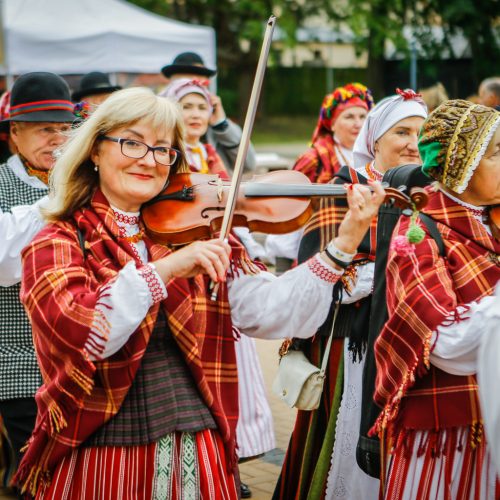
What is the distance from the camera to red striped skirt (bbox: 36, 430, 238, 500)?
2756mm

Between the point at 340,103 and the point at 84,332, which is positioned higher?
the point at 340,103

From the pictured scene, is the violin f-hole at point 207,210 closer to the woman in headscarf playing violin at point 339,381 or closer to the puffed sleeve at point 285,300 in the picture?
the puffed sleeve at point 285,300

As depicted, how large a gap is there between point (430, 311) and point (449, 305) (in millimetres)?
64

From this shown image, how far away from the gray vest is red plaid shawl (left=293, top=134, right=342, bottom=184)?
219 centimetres

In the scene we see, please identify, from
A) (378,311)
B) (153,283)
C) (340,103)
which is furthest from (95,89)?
(153,283)

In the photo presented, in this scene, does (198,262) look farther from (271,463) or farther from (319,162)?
(319,162)

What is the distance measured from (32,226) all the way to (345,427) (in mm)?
1582

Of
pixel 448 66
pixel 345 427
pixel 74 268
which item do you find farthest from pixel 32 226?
pixel 448 66

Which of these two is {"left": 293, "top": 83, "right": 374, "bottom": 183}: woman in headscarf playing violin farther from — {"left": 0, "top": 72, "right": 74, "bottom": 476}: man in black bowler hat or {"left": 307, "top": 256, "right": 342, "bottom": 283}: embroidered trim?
{"left": 307, "top": 256, "right": 342, "bottom": 283}: embroidered trim

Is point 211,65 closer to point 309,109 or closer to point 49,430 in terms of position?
point 49,430

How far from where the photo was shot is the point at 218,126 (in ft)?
22.8

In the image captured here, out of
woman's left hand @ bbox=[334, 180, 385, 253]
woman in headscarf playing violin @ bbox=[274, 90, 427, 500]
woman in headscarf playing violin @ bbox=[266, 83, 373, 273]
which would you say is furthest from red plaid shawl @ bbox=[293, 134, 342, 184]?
woman's left hand @ bbox=[334, 180, 385, 253]

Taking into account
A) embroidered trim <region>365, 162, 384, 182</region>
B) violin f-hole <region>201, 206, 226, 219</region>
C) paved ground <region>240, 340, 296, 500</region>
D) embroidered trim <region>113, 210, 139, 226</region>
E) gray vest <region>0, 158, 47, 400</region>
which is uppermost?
violin f-hole <region>201, 206, 226, 219</region>

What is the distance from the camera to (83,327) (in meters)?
2.62
